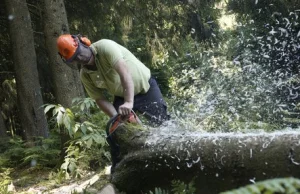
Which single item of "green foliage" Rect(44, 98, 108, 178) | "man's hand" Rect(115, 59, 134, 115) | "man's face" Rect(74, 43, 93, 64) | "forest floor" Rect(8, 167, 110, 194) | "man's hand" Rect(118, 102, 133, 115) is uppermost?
"man's face" Rect(74, 43, 93, 64)

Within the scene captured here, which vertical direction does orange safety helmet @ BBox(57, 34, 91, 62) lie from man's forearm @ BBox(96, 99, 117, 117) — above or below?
above

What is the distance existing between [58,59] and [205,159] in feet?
15.8

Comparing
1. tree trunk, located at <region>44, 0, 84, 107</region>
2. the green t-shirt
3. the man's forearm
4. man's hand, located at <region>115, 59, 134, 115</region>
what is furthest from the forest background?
man's hand, located at <region>115, 59, 134, 115</region>

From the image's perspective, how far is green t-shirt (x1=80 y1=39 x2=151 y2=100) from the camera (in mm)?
4176

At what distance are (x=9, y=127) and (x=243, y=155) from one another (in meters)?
14.9

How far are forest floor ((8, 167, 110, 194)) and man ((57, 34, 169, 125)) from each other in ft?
2.66

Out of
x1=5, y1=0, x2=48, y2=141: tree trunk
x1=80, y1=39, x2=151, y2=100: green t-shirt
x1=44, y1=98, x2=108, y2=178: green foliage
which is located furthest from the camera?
x1=5, y1=0, x2=48, y2=141: tree trunk

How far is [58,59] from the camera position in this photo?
721 centimetres

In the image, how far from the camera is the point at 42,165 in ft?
22.2

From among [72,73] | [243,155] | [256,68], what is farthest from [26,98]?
[243,155]

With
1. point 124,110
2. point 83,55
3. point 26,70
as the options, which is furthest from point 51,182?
point 26,70

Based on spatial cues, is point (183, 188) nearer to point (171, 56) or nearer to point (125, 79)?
point (125, 79)

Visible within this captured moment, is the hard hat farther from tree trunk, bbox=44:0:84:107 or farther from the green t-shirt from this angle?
tree trunk, bbox=44:0:84:107

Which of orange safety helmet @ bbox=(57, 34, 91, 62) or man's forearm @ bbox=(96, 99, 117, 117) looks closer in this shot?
orange safety helmet @ bbox=(57, 34, 91, 62)
